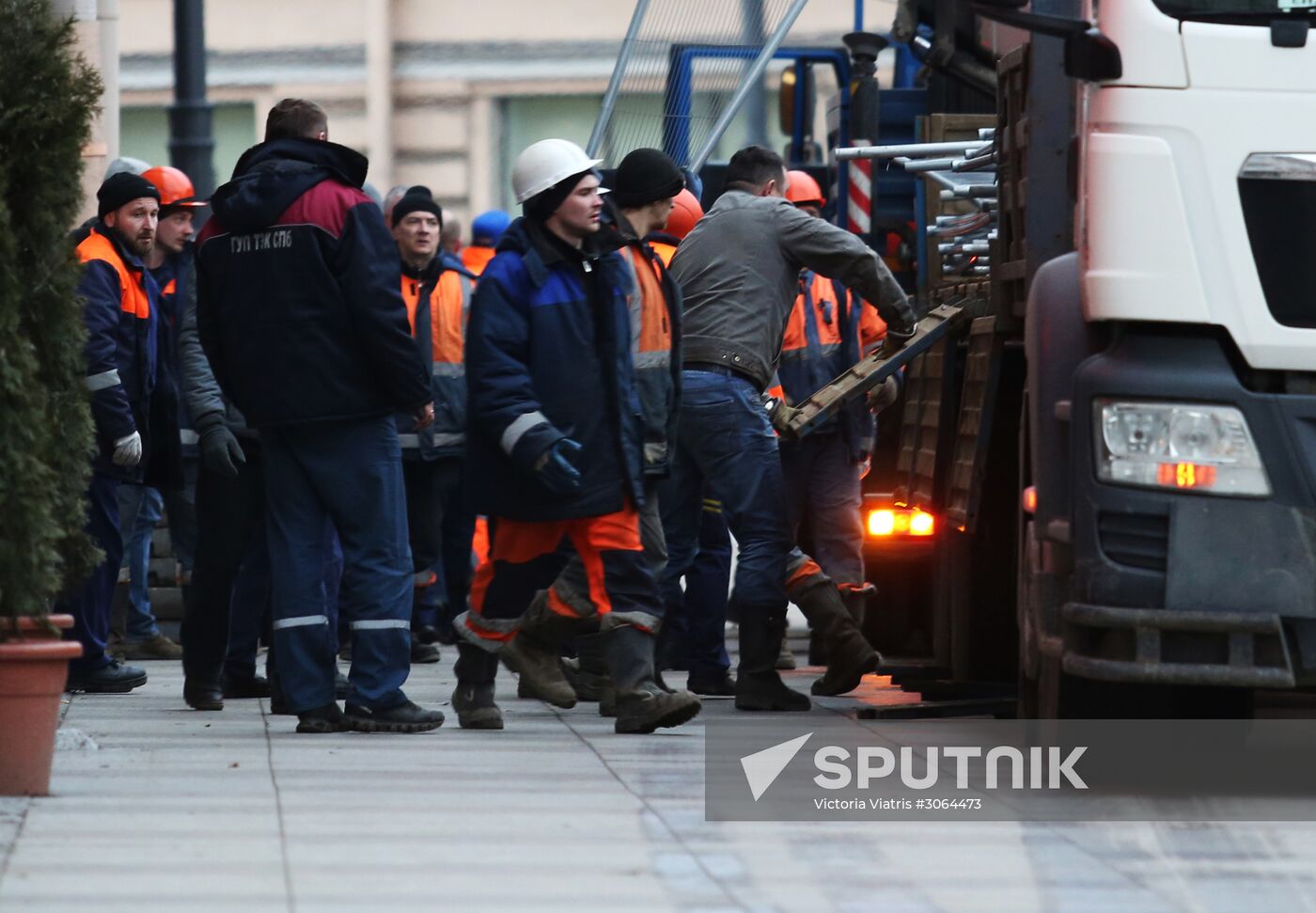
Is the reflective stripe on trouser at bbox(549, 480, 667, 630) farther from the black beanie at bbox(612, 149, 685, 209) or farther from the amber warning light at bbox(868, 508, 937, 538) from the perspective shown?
the amber warning light at bbox(868, 508, 937, 538)

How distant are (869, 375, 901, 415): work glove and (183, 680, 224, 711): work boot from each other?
8.27 feet

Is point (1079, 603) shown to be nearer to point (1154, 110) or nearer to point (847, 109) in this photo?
point (1154, 110)

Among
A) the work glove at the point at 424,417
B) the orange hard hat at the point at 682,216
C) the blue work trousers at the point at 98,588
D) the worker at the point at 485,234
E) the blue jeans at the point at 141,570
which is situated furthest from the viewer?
the worker at the point at 485,234

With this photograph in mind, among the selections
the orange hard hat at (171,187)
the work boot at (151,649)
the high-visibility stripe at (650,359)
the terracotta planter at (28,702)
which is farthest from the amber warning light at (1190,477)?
the work boot at (151,649)

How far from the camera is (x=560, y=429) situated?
A: 7965 millimetres

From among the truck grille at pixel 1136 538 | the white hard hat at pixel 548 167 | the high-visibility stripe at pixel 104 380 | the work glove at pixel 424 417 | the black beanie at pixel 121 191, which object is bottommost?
the truck grille at pixel 1136 538

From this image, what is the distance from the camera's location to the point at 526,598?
8219 mm

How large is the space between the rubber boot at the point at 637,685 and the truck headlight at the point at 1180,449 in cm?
197

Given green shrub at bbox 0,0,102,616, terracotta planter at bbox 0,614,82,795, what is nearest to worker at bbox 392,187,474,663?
green shrub at bbox 0,0,102,616

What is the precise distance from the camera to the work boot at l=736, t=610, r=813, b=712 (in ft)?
29.1

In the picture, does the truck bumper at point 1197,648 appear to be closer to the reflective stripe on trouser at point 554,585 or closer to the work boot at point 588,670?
the reflective stripe on trouser at point 554,585

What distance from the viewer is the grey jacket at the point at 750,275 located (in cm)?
884

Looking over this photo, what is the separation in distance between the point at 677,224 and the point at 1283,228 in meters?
A: 4.24

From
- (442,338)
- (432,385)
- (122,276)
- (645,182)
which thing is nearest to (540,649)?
(645,182)
